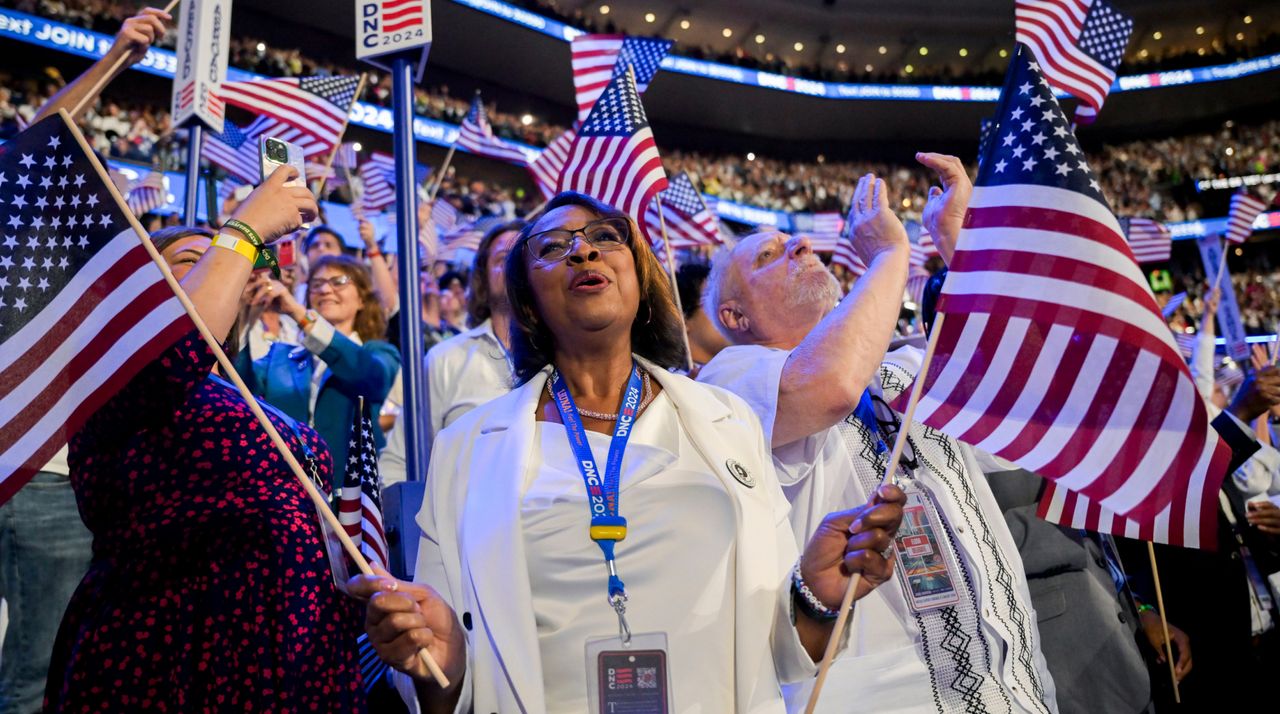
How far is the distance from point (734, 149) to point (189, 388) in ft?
92.7

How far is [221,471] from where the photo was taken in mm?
1898

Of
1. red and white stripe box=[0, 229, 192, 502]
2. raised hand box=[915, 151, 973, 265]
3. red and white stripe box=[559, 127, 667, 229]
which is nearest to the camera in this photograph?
red and white stripe box=[0, 229, 192, 502]

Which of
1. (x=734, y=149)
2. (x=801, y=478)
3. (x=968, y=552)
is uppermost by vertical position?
(x=734, y=149)

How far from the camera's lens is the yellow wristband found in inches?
76.1

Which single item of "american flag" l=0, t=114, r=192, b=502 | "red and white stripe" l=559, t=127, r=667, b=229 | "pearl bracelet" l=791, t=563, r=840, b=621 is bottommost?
"pearl bracelet" l=791, t=563, r=840, b=621

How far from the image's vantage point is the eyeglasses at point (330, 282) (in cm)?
408

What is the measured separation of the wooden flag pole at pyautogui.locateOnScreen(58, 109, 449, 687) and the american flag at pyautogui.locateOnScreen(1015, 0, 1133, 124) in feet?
10.5

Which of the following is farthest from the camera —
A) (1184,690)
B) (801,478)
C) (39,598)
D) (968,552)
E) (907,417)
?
(1184,690)

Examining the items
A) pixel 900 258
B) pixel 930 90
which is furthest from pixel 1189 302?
pixel 900 258

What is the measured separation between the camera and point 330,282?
4098 mm

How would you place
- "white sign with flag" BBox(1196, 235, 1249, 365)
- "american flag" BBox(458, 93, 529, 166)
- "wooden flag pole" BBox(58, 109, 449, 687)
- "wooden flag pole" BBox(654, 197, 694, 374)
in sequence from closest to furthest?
"wooden flag pole" BBox(58, 109, 449, 687), "wooden flag pole" BBox(654, 197, 694, 374), "american flag" BBox(458, 93, 529, 166), "white sign with flag" BBox(1196, 235, 1249, 365)

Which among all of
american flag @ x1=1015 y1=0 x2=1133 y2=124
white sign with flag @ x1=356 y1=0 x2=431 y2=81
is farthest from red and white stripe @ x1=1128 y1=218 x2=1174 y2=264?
white sign with flag @ x1=356 y1=0 x2=431 y2=81

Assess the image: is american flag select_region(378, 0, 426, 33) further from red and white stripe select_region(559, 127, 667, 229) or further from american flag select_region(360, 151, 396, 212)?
american flag select_region(360, 151, 396, 212)

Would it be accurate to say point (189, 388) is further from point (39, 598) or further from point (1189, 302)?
point (1189, 302)
